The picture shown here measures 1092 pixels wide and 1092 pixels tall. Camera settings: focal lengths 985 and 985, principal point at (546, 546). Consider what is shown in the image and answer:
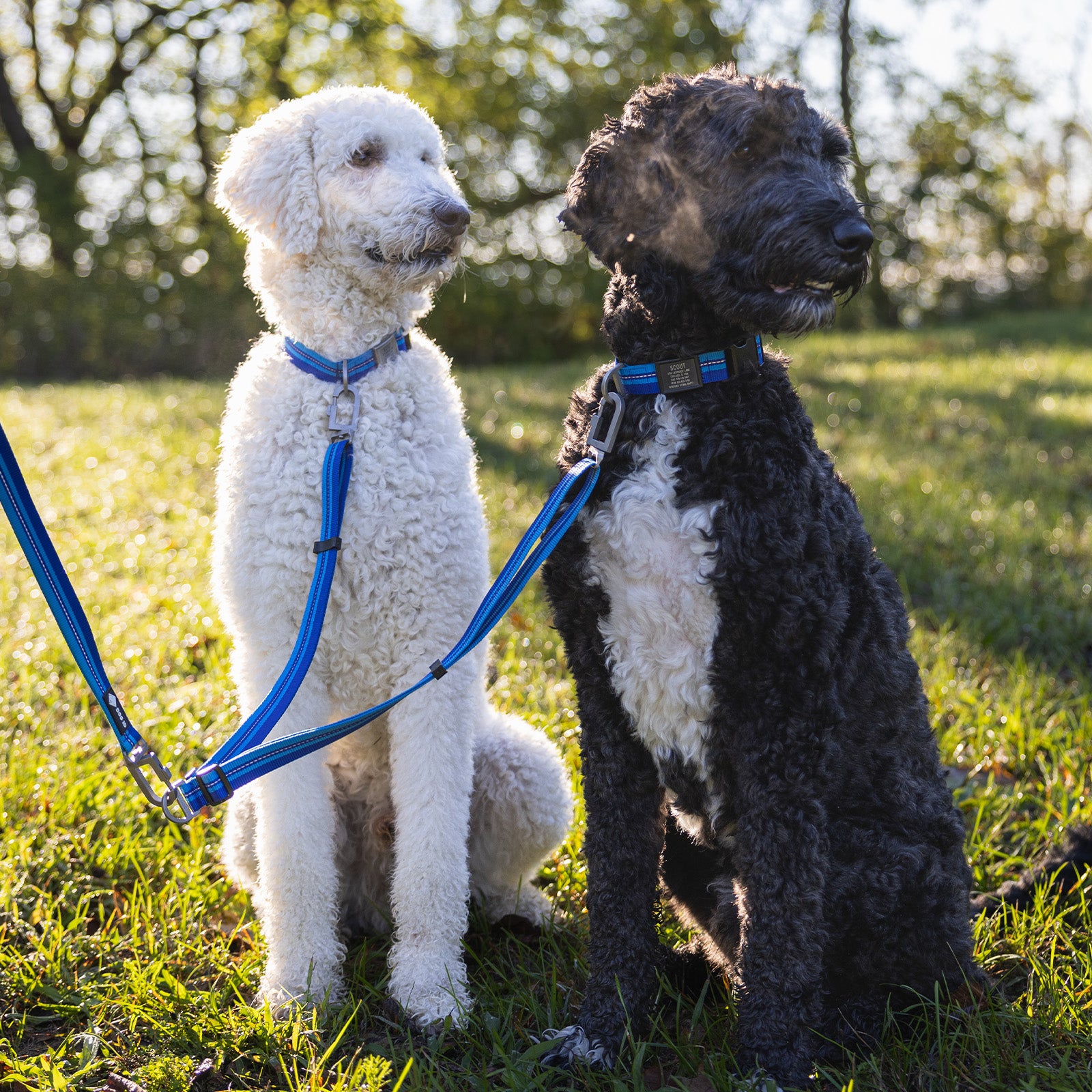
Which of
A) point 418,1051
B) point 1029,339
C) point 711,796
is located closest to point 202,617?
point 418,1051

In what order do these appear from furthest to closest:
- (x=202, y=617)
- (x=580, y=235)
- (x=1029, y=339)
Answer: (x=1029, y=339) → (x=202, y=617) → (x=580, y=235)

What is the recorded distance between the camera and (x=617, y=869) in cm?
234

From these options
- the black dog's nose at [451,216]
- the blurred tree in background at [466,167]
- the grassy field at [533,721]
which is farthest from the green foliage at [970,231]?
the black dog's nose at [451,216]

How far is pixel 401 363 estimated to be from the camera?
2.63 metres

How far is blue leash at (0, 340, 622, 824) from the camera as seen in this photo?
2074 millimetres

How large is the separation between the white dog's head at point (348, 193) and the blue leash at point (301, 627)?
1.42 feet

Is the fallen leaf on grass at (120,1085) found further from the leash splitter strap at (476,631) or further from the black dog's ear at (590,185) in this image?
the black dog's ear at (590,185)

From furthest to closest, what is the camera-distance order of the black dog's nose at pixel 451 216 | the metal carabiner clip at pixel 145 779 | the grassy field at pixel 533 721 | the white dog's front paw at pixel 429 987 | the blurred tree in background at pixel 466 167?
the blurred tree in background at pixel 466 167
the black dog's nose at pixel 451 216
the white dog's front paw at pixel 429 987
the grassy field at pixel 533 721
the metal carabiner clip at pixel 145 779

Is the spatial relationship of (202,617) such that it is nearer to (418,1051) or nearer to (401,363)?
(401,363)

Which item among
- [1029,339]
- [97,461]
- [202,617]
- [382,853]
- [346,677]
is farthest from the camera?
[1029,339]

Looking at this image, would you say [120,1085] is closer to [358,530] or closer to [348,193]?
[358,530]

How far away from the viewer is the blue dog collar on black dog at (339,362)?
256cm

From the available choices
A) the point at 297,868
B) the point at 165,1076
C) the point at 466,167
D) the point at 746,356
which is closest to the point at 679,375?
the point at 746,356

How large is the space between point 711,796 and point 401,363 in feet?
4.47
